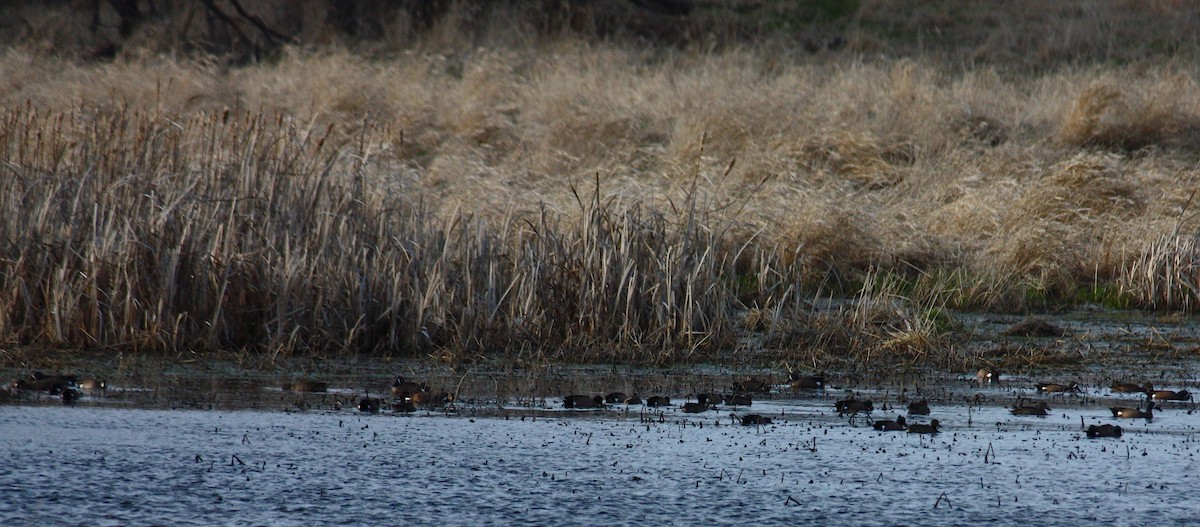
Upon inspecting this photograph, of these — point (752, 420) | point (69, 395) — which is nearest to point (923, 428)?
point (752, 420)

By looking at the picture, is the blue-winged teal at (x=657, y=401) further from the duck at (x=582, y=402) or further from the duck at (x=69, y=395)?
the duck at (x=69, y=395)

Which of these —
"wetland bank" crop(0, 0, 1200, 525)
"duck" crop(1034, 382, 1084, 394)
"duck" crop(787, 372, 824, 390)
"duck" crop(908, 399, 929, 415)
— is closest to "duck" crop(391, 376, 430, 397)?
"wetland bank" crop(0, 0, 1200, 525)

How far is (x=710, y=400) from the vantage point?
7082 millimetres

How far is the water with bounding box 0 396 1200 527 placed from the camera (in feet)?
16.6

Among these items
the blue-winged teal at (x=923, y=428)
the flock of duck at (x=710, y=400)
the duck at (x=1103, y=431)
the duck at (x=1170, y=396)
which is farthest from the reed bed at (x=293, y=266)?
the duck at (x=1103, y=431)

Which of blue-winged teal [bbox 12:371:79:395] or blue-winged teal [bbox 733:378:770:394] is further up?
blue-winged teal [bbox 733:378:770:394]

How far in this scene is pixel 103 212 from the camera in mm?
8664

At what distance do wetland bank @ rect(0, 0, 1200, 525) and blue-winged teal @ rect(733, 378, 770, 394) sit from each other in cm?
30

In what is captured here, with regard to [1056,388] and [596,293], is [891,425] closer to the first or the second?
[1056,388]

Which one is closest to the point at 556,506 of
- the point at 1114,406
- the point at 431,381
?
the point at 431,381

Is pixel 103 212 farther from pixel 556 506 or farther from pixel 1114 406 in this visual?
pixel 1114 406

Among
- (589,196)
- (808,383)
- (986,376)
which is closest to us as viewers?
(808,383)

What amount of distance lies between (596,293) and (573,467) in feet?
10.5

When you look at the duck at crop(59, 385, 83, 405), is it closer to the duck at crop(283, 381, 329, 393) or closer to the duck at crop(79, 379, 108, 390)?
the duck at crop(79, 379, 108, 390)
